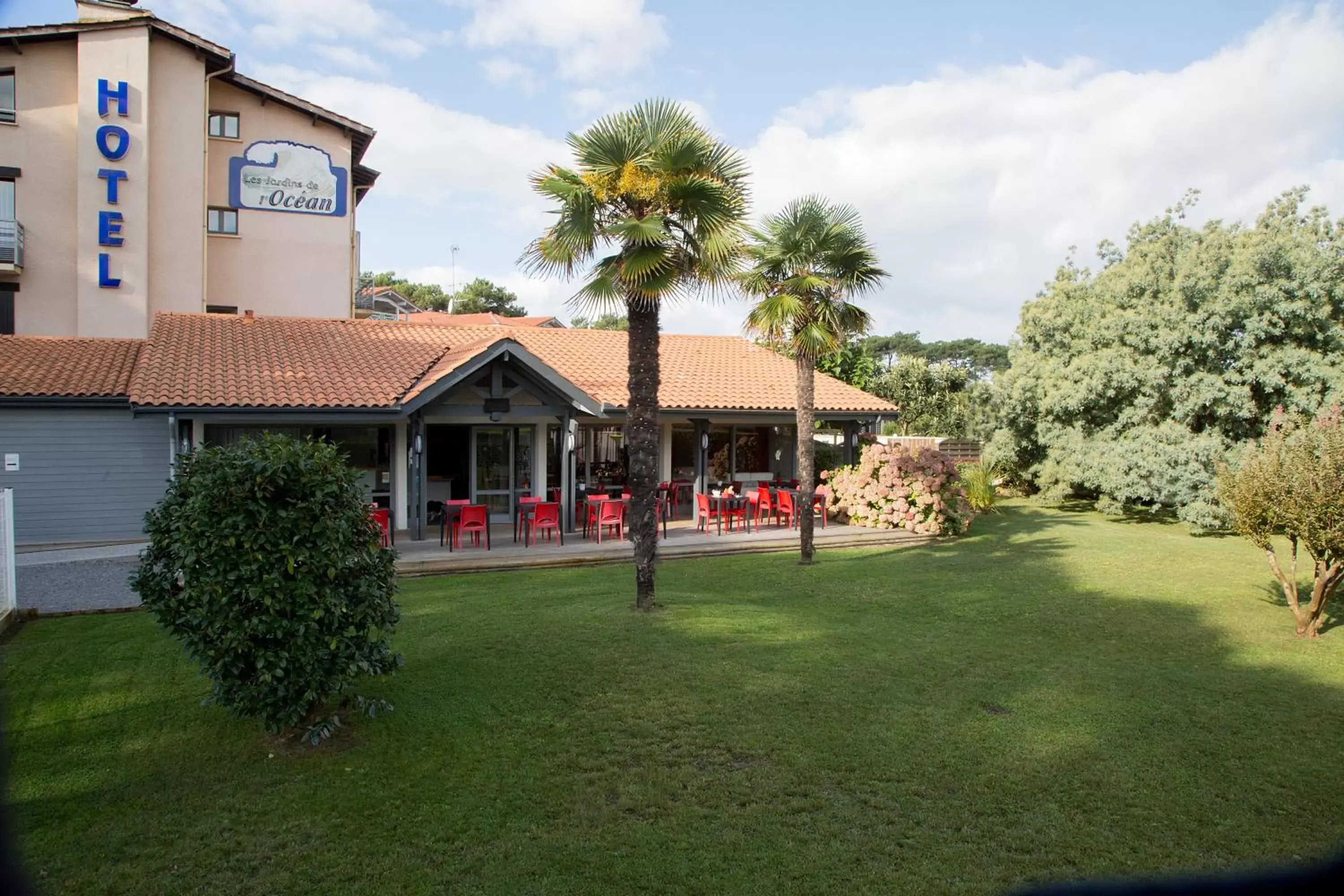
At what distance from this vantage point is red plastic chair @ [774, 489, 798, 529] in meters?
19.2

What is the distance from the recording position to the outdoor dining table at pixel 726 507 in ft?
59.8

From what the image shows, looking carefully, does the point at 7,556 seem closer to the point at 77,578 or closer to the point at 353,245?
the point at 77,578

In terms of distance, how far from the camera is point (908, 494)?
19219mm

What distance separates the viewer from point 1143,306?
73.2 ft

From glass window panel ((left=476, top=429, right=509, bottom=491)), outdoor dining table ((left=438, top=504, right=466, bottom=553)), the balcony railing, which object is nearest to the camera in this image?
outdoor dining table ((left=438, top=504, right=466, bottom=553))

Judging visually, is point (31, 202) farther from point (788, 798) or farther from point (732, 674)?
point (788, 798)

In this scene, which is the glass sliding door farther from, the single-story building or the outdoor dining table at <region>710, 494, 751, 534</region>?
the outdoor dining table at <region>710, 494, 751, 534</region>

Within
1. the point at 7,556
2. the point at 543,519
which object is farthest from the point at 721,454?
the point at 7,556

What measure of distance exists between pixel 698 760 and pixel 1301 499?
8039 mm

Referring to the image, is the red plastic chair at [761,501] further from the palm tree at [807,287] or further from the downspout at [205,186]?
the downspout at [205,186]

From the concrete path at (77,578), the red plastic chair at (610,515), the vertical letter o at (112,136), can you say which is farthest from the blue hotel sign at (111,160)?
the red plastic chair at (610,515)

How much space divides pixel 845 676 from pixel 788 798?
104 inches

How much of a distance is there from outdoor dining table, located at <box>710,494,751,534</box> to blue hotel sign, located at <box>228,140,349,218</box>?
54.8 ft

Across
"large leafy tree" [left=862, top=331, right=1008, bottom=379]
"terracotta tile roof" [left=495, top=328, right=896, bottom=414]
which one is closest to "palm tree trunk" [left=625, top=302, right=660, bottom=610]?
"terracotta tile roof" [left=495, top=328, right=896, bottom=414]
